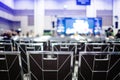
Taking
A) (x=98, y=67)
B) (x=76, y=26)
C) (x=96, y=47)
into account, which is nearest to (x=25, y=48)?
(x=96, y=47)

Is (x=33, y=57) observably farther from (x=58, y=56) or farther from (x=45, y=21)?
(x=45, y=21)

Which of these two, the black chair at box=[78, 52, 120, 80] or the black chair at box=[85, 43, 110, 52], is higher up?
the black chair at box=[85, 43, 110, 52]

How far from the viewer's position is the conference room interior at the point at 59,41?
3.32 metres

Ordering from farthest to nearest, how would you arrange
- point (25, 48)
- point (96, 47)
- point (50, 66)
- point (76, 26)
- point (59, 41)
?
point (76, 26) < point (59, 41) < point (96, 47) < point (25, 48) < point (50, 66)

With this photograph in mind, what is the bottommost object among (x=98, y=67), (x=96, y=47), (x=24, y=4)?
(x=98, y=67)

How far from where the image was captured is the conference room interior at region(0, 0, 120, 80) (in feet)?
10.9

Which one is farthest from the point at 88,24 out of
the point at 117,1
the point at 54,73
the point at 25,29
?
the point at 54,73

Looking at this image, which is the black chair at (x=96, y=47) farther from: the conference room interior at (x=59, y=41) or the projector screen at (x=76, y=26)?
the projector screen at (x=76, y=26)

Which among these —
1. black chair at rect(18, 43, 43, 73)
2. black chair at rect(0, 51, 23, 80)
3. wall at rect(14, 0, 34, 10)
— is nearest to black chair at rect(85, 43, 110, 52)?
black chair at rect(18, 43, 43, 73)

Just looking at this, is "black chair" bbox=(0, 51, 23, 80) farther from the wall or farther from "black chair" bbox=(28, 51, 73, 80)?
the wall

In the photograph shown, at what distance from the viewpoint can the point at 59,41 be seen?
6289mm

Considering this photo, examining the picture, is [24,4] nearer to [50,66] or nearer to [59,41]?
[59,41]

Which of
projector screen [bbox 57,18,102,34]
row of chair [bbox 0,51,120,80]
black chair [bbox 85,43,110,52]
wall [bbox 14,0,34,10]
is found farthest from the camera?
wall [bbox 14,0,34,10]

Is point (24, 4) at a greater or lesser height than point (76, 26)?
greater
